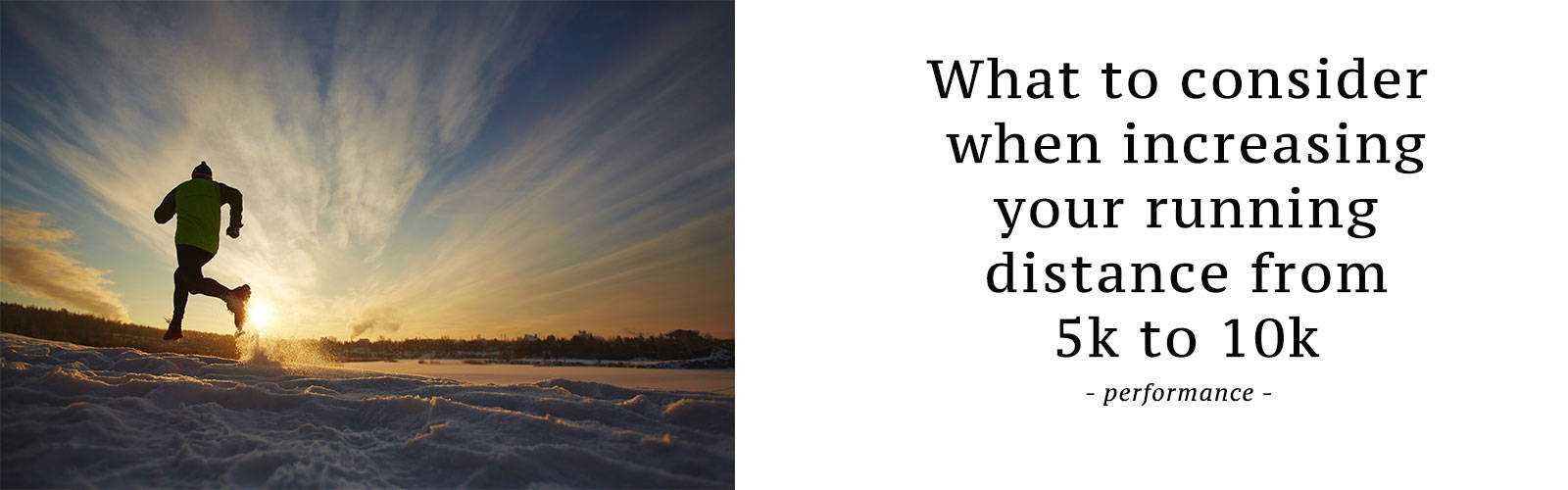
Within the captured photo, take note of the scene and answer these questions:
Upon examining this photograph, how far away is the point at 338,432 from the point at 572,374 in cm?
120

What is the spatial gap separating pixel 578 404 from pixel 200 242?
2340mm

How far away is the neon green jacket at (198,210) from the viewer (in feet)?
13.5

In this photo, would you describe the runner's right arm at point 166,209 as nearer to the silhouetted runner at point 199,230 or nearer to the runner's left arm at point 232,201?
the silhouetted runner at point 199,230

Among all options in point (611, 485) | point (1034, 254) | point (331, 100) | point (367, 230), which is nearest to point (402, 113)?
point (331, 100)

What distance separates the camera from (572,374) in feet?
14.1

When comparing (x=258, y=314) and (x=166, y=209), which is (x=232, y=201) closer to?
(x=166, y=209)

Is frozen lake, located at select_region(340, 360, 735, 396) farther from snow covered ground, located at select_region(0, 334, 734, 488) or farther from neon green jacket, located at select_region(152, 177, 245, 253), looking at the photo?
neon green jacket, located at select_region(152, 177, 245, 253)

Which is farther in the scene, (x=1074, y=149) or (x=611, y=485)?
(x=1074, y=149)

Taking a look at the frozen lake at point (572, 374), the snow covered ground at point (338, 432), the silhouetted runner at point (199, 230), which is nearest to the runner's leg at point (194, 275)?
the silhouetted runner at point (199, 230)

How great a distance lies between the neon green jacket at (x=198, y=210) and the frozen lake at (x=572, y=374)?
98 centimetres

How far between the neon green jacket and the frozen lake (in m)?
0.98

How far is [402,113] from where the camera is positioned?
4.35 metres

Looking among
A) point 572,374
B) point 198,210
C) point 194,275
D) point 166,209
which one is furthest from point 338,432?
point 166,209

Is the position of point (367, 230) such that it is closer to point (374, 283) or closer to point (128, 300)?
point (374, 283)
